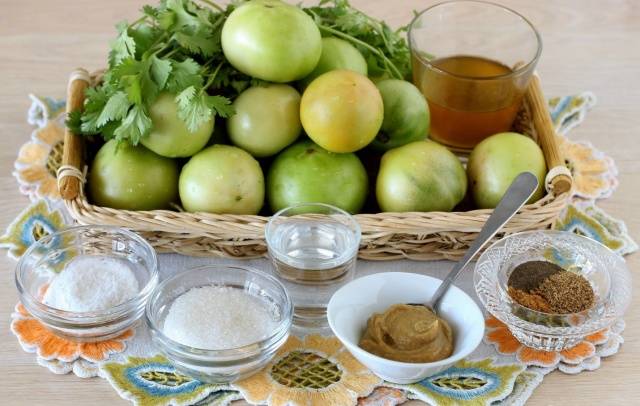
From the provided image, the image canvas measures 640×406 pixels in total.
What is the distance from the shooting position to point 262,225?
3.35 ft

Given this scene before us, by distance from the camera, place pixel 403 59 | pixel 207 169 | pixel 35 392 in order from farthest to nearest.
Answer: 1. pixel 403 59
2. pixel 207 169
3. pixel 35 392

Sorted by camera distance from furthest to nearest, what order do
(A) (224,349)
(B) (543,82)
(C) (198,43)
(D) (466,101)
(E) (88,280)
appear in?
(B) (543,82)
(D) (466,101)
(C) (198,43)
(E) (88,280)
(A) (224,349)

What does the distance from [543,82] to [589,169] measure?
23 centimetres

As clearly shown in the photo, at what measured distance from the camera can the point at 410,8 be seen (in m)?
1.63

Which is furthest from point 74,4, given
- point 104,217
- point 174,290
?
point 174,290

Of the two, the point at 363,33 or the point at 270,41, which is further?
the point at 363,33

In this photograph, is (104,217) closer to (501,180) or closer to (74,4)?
(501,180)

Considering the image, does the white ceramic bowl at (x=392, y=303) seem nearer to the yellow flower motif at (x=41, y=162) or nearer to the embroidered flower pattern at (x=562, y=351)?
the embroidered flower pattern at (x=562, y=351)

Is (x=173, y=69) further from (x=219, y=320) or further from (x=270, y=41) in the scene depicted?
(x=219, y=320)

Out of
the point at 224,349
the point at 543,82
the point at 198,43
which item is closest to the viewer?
the point at 224,349

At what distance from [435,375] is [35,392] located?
0.41 metres

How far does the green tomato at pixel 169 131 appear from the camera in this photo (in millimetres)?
1053

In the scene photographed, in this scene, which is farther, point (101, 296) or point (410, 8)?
point (410, 8)

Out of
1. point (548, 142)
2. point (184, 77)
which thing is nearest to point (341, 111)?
point (184, 77)
